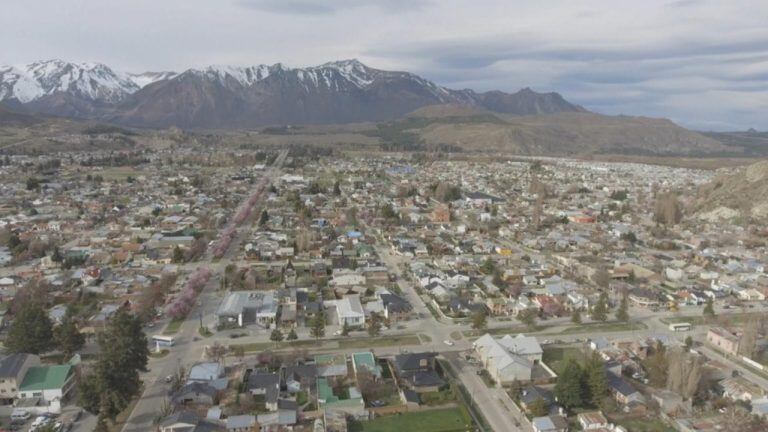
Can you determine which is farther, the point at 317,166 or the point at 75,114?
the point at 75,114

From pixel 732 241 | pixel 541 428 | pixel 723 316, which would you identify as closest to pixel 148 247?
pixel 541 428

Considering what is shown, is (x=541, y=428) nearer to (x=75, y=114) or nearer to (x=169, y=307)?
(x=169, y=307)

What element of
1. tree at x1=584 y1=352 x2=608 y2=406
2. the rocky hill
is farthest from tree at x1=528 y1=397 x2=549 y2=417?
the rocky hill

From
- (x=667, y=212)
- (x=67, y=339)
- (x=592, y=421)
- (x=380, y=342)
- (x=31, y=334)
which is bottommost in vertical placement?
(x=380, y=342)

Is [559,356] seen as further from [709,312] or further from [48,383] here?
[48,383]

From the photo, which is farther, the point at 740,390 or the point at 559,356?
the point at 559,356

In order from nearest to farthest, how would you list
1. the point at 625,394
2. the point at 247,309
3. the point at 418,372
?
the point at 625,394 < the point at 418,372 < the point at 247,309

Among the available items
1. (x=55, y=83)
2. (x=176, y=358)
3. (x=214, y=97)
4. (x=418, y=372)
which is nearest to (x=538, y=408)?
(x=418, y=372)
